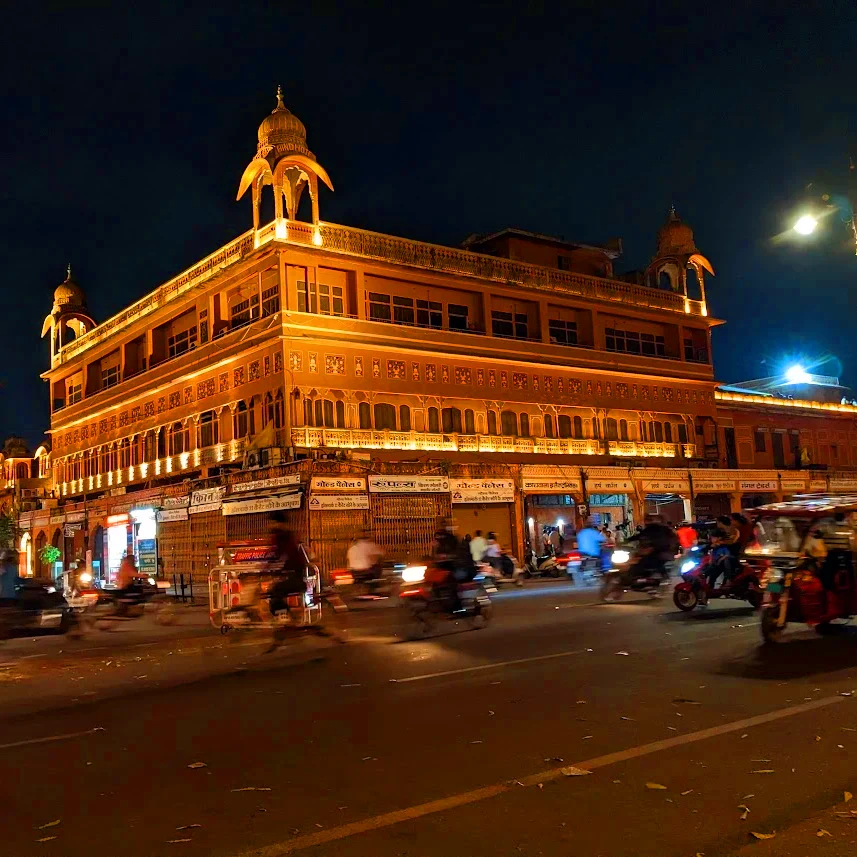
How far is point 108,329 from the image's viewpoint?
44062mm

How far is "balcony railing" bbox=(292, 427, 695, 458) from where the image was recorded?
102 ft

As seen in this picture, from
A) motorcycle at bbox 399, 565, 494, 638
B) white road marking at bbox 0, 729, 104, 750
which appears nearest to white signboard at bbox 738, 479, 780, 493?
motorcycle at bbox 399, 565, 494, 638

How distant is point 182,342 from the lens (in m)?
38.8

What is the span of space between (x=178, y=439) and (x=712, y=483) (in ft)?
82.5

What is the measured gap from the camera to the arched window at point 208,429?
3506 centimetres

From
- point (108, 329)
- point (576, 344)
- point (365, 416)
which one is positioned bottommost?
point (365, 416)

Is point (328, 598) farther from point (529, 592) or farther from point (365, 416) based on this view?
point (365, 416)

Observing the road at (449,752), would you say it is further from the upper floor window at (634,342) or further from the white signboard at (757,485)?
the white signboard at (757,485)

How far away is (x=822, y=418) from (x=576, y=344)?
19530 mm

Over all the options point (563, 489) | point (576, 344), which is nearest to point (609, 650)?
point (563, 489)

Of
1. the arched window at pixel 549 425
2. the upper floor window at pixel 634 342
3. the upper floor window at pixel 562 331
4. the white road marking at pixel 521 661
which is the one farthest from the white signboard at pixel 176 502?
the white road marking at pixel 521 661

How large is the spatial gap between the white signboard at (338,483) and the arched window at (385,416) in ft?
12.0

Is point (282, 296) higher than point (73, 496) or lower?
higher

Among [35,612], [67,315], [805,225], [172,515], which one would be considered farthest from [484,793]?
[67,315]
